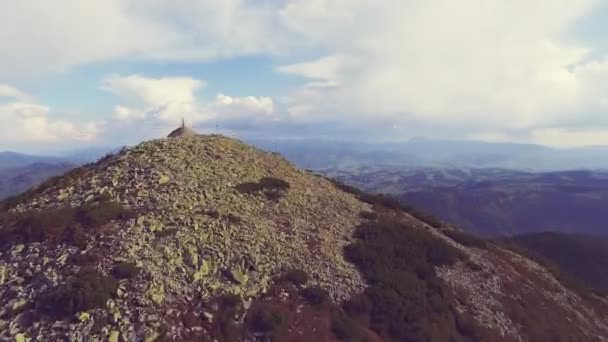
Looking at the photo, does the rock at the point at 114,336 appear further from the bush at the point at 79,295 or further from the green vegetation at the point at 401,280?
the green vegetation at the point at 401,280

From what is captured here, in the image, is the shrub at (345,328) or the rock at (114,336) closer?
the rock at (114,336)

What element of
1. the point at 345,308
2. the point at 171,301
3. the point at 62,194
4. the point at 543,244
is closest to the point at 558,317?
the point at 345,308

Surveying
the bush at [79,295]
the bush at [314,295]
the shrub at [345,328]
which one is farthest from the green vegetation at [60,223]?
the shrub at [345,328]

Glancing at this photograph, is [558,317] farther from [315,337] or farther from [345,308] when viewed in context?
[315,337]

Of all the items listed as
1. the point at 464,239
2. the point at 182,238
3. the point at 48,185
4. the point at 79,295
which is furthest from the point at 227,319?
the point at 464,239

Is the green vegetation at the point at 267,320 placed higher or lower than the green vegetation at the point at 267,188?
lower
